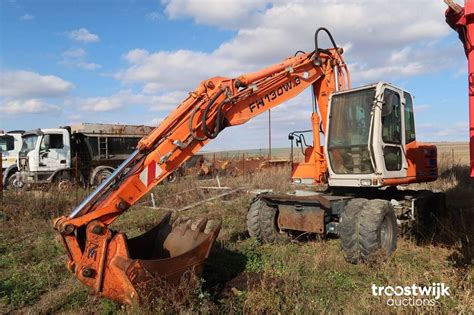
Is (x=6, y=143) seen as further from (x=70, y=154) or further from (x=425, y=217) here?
(x=425, y=217)

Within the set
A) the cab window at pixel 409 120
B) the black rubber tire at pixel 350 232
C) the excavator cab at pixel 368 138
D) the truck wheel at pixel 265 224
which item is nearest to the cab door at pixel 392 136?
the excavator cab at pixel 368 138

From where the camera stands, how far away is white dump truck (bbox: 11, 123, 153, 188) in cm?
1669

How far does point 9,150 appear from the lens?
64.3 ft

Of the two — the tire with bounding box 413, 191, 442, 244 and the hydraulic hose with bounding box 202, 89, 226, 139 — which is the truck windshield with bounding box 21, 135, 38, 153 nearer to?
the hydraulic hose with bounding box 202, 89, 226, 139

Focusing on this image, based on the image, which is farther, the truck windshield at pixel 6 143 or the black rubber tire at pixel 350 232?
the truck windshield at pixel 6 143

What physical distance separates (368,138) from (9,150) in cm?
1814

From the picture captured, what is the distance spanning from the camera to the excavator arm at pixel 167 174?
456 centimetres

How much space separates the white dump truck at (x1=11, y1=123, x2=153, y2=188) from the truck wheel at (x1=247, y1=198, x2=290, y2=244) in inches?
394

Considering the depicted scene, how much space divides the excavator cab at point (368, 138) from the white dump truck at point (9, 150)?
16.1 metres

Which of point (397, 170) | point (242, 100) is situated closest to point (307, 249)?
point (397, 170)

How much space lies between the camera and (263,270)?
19.7ft

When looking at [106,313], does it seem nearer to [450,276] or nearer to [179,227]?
[179,227]

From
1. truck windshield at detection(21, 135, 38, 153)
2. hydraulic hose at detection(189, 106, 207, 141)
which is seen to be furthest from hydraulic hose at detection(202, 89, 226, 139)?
truck windshield at detection(21, 135, 38, 153)

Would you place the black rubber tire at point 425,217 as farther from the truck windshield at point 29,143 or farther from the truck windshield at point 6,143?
the truck windshield at point 6,143
